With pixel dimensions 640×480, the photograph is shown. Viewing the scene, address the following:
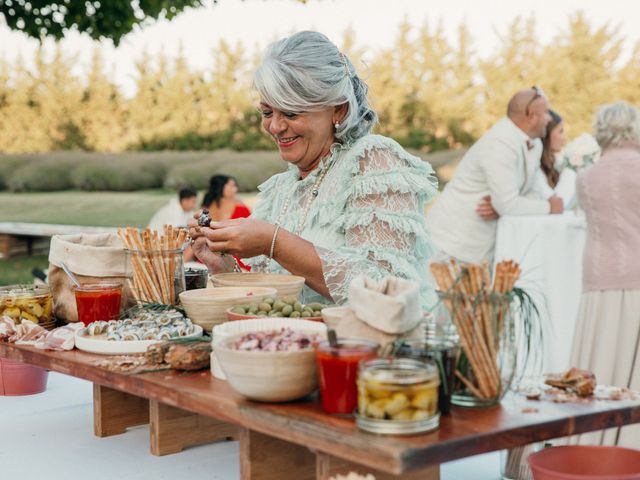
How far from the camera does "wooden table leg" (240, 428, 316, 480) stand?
5.09 feet

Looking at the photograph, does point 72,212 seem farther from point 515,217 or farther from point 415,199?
point 415,199

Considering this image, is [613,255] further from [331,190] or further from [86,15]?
[86,15]

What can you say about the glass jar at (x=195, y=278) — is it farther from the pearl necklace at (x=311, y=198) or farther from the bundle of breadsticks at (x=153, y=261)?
the pearl necklace at (x=311, y=198)

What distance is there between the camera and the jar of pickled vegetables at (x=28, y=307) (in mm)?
2291

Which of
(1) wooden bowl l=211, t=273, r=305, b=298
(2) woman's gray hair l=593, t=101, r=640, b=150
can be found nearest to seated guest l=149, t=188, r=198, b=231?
(2) woman's gray hair l=593, t=101, r=640, b=150

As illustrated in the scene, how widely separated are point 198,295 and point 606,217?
2.62 m

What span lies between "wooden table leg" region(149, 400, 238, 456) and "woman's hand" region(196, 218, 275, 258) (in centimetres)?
48

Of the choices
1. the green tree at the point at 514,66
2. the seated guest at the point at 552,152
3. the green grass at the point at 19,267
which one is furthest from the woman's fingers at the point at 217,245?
the green tree at the point at 514,66

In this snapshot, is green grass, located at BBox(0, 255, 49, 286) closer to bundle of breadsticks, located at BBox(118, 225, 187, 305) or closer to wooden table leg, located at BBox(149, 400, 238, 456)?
bundle of breadsticks, located at BBox(118, 225, 187, 305)

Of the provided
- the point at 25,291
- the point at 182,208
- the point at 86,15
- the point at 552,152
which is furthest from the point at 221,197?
the point at 25,291

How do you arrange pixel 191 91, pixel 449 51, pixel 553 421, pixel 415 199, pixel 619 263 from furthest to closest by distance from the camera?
pixel 191 91 < pixel 449 51 < pixel 619 263 < pixel 415 199 < pixel 553 421

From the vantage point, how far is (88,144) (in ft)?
44.3

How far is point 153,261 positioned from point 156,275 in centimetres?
4

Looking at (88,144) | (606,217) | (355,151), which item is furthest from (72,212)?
(355,151)
